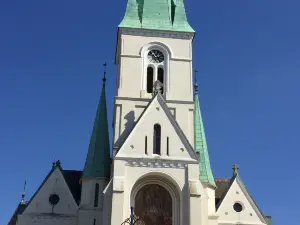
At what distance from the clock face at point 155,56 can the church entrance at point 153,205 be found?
11714 mm

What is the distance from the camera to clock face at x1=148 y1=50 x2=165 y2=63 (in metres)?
45.1

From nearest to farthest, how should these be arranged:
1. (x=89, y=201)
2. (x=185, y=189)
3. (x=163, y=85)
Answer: (x=185, y=189) < (x=89, y=201) < (x=163, y=85)

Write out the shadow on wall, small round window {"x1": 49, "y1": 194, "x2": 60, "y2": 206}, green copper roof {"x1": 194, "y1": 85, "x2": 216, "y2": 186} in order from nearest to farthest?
1. the shadow on wall
2. green copper roof {"x1": 194, "y1": 85, "x2": 216, "y2": 186}
3. small round window {"x1": 49, "y1": 194, "x2": 60, "y2": 206}

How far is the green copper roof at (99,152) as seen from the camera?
137 ft

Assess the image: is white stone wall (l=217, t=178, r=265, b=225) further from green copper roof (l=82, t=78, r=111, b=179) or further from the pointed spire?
green copper roof (l=82, t=78, r=111, b=179)

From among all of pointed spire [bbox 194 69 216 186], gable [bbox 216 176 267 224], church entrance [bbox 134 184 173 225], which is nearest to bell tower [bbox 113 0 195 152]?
pointed spire [bbox 194 69 216 186]

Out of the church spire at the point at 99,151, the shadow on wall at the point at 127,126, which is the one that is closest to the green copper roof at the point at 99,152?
the church spire at the point at 99,151

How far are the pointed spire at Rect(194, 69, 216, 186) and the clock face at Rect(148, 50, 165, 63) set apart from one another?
5.17 meters

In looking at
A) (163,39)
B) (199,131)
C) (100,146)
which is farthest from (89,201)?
(163,39)

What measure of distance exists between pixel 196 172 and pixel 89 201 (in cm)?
911

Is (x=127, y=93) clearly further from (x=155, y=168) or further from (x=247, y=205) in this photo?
(x=247, y=205)

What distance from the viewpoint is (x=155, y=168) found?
3841 centimetres

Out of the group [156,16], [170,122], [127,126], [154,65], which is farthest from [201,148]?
[156,16]

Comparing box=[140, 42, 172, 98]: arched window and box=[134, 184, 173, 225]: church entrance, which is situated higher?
box=[140, 42, 172, 98]: arched window
